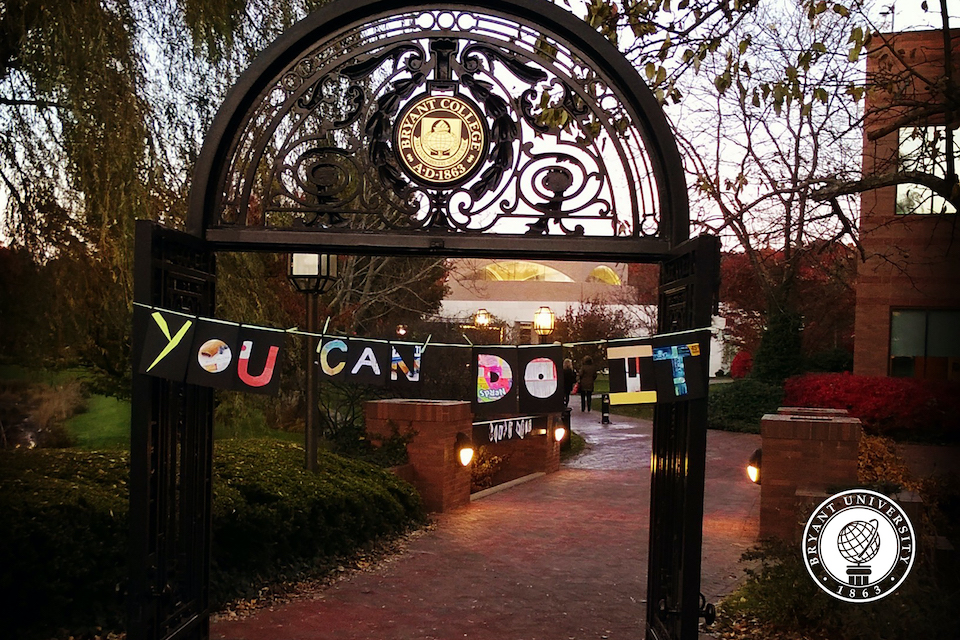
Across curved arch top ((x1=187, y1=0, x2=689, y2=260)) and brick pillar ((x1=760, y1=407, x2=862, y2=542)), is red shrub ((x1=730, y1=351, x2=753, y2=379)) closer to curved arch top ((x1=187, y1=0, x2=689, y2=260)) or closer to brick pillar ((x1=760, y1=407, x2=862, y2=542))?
brick pillar ((x1=760, y1=407, x2=862, y2=542))

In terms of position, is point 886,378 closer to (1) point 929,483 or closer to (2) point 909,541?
(1) point 929,483

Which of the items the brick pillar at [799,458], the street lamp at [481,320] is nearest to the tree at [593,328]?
the street lamp at [481,320]

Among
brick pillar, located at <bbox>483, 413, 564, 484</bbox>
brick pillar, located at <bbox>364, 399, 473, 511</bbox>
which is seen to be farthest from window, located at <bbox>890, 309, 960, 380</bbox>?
brick pillar, located at <bbox>364, 399, 473, 511</bbox>

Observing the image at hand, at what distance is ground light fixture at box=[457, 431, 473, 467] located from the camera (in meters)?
11.0

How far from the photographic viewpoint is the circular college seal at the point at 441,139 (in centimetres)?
468

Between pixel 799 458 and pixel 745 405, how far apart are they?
41.6 feet

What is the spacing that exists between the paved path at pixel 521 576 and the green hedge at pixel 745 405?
7.42 metres

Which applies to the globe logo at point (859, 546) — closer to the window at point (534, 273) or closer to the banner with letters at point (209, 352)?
the banner with letters at point (209, 352)

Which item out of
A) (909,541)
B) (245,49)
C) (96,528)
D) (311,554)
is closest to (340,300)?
(245,49)

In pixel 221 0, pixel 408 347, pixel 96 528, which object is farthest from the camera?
pixel 221 0

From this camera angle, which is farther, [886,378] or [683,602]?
[886,378]

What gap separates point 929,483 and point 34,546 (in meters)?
8.73

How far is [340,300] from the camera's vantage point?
13797mm

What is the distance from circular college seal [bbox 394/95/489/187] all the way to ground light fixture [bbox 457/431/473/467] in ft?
22.1
